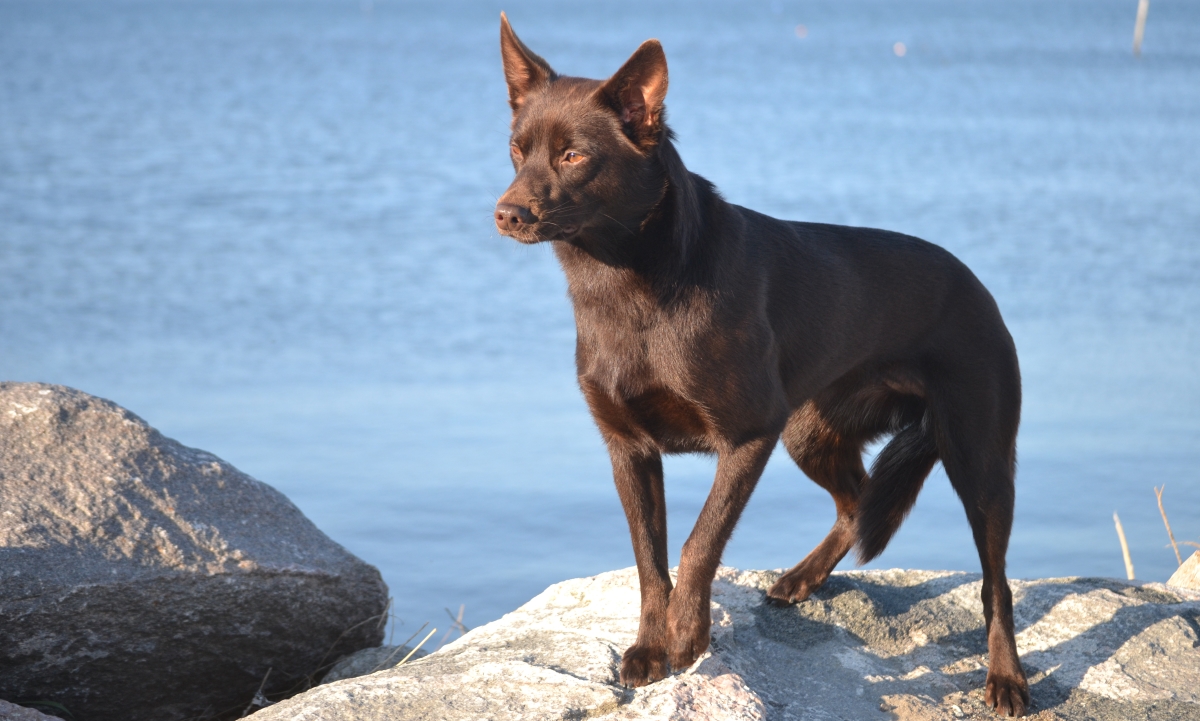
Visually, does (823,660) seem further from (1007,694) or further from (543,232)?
(543,232)

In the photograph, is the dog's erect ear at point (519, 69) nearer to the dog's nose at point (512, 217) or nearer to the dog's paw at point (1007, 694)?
the dog's nose at point (512, 217)

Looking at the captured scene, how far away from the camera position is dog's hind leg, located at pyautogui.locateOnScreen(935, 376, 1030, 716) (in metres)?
3.91

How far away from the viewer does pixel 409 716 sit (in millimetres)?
3240

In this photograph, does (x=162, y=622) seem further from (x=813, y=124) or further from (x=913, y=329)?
(x=813, y=124)

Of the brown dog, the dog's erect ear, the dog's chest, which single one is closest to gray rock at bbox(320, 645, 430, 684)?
the brown dog

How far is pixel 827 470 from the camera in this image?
441 centimetres

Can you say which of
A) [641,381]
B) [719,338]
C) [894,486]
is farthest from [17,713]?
[894,486]

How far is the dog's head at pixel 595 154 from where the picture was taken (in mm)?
3316

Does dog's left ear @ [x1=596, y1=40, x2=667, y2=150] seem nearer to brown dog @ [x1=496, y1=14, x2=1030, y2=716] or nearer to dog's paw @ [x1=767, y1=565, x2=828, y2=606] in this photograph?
brown dog @ [x1=496, y1=14, x2=1030, y2=716]

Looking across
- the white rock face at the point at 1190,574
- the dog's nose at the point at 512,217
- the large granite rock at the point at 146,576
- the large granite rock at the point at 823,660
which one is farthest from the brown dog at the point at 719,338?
the white rock face at the point at 1190,574

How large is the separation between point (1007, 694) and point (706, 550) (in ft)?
3.37

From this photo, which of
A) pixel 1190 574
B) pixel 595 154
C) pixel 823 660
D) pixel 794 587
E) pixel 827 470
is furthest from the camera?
pixel 1190 574

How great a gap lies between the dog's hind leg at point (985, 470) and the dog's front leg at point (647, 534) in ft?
3.18

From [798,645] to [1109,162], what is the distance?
50.8 feet
